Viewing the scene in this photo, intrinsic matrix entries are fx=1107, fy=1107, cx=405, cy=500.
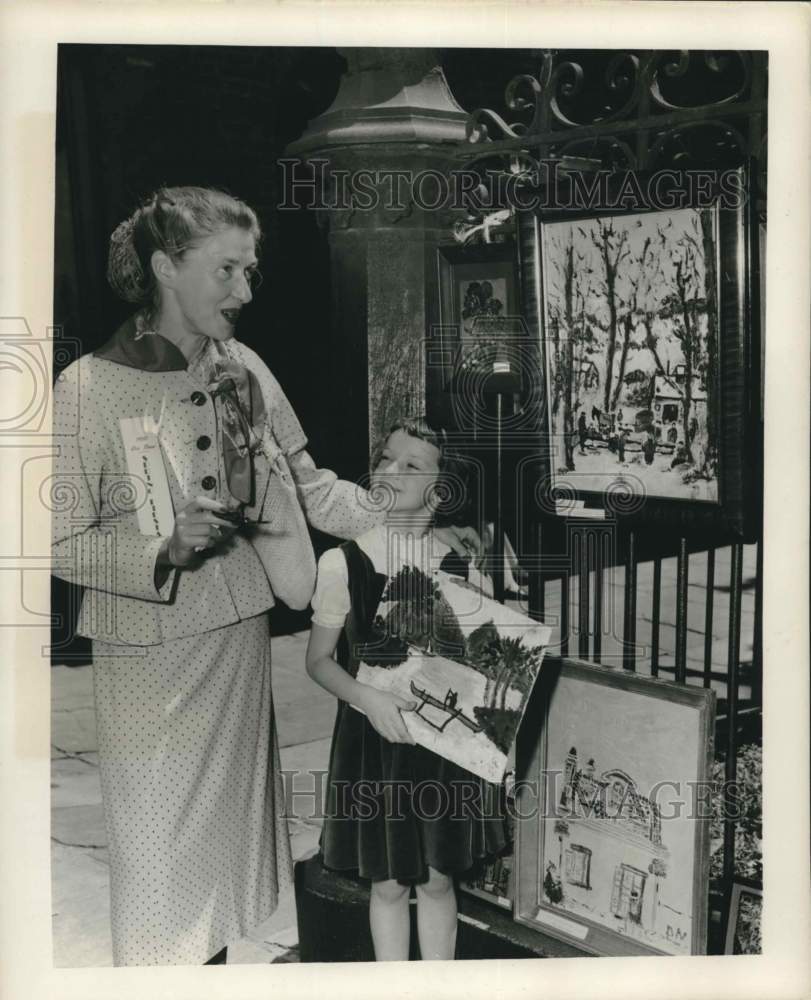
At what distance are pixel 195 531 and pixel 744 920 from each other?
68.0 inches

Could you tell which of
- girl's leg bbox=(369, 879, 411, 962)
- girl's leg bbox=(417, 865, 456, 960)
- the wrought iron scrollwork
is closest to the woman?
girl's leg bbox=(369, 879, 411, 962)

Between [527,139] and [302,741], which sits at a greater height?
[527,139]

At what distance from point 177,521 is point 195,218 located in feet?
2.45

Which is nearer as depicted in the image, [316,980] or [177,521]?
[177,521]

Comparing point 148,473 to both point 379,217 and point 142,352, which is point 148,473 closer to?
point 142,352

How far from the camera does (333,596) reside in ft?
9.36

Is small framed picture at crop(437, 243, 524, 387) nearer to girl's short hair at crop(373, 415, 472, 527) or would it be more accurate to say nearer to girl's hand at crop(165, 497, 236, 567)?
girl's short hair at crop(373, 415, 472, 527)

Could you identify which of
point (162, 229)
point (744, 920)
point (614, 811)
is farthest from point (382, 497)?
point (744, 920)

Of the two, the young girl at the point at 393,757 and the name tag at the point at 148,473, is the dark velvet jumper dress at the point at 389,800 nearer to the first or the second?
the young girl at the point at 393,757

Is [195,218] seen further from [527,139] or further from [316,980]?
[316,980]

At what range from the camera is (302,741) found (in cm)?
290

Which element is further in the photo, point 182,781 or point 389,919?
point 389,919

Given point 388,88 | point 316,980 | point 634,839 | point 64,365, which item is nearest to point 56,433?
point 64,365

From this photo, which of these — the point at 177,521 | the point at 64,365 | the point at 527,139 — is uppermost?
the point at 527,139
